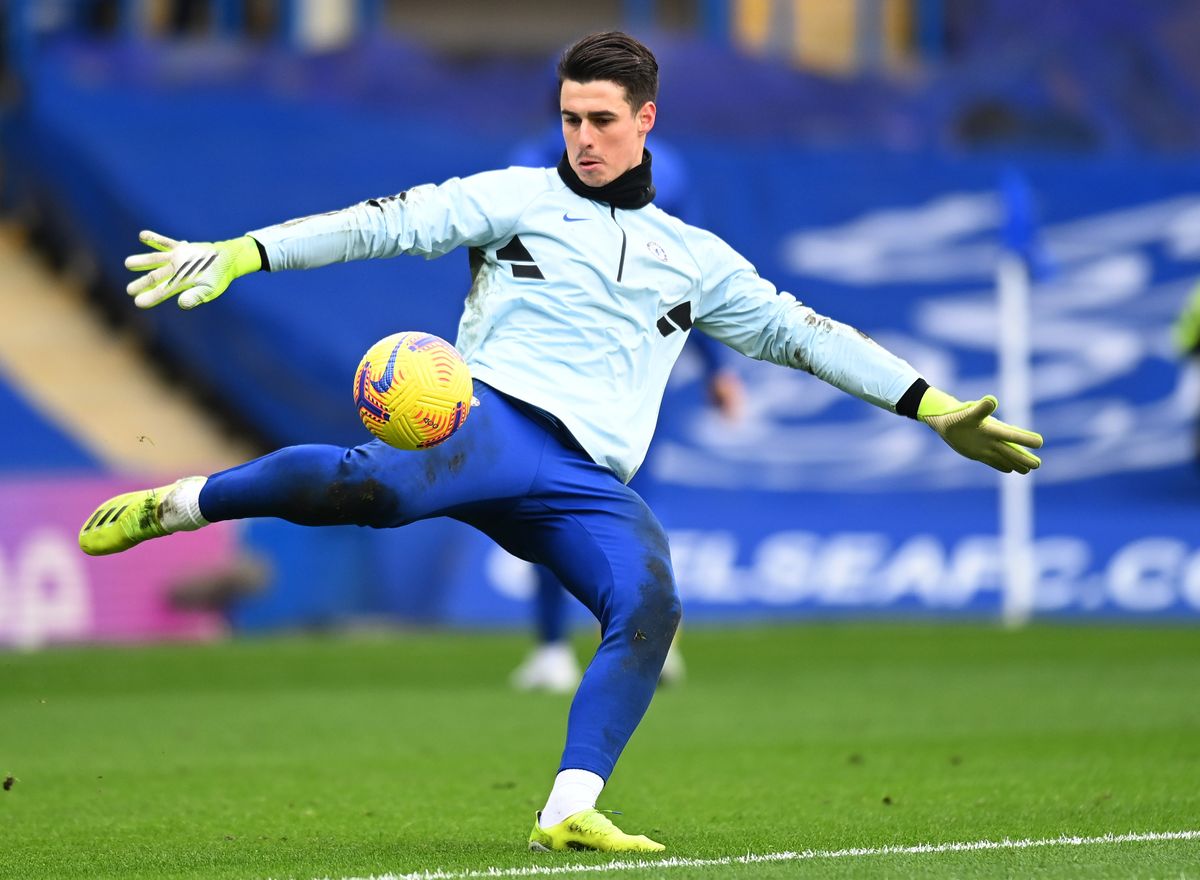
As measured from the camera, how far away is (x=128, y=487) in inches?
624

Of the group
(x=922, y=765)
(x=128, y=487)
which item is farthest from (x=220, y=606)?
(x=922, y=765)

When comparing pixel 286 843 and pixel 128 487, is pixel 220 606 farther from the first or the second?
pixel 286 843

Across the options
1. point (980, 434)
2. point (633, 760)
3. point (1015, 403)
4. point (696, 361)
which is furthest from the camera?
point (696, 361)

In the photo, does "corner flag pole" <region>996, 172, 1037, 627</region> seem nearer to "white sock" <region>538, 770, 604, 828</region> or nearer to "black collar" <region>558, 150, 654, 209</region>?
"black collar" <region>558, 150, 654, 209</region>

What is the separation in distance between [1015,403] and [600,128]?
11.9 meters

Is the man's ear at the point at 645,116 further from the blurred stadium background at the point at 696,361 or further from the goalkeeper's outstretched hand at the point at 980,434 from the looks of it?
the blurred stadium background at the point at 696,361

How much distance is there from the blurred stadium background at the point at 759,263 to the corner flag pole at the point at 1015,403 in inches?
1.5

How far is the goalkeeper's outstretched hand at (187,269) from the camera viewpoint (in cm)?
560

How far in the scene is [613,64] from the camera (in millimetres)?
5938

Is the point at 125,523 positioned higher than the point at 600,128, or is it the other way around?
the point at 600,128

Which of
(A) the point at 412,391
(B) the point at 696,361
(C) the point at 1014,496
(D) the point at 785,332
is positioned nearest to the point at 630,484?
(D) the point at 785,332

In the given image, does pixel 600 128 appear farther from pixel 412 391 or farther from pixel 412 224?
pixel 412 391

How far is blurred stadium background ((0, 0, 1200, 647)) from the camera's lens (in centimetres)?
1716

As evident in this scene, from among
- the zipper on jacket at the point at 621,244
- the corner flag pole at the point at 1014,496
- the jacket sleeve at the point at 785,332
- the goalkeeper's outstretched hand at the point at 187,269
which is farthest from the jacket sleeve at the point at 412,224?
the corner flag pole at the point at 1014,496
